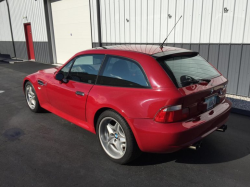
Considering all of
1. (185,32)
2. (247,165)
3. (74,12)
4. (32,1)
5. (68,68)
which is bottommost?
(247,165)

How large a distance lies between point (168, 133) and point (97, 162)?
1178mm

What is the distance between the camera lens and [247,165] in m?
2.93

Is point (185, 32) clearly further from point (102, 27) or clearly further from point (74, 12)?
point (74, 12)

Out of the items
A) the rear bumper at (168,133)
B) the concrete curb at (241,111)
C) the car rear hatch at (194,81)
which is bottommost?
the concrete curb at (241,111)

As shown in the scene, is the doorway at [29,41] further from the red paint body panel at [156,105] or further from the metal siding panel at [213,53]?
the red paint body panel at [156,105]

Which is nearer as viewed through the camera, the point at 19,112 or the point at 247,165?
the point at 247,165

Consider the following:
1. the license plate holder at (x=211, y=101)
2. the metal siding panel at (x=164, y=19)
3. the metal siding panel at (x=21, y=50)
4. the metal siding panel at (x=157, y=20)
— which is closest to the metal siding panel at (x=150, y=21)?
the metal siding panel at (x=157, y=20)

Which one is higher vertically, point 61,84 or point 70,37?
point 70,37

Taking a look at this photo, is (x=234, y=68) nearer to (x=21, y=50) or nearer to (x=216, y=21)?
(x=216, y=21)

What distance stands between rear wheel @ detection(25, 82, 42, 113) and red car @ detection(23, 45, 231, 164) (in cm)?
131

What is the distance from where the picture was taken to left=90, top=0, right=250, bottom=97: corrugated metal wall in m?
5.67

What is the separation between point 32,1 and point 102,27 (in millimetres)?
6829

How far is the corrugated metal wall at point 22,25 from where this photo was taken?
13367 mm

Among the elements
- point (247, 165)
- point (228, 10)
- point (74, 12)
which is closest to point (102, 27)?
point (74, 12)
